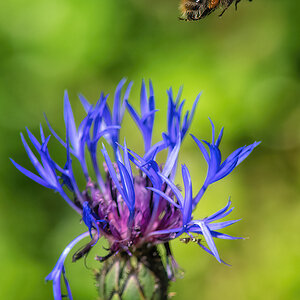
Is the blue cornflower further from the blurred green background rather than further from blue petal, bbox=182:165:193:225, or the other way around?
the blurred green background

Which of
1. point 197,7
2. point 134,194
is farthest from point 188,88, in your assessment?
point 134,194

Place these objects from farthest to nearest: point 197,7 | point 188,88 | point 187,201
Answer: point 188,88
point 197,7
point 187,201

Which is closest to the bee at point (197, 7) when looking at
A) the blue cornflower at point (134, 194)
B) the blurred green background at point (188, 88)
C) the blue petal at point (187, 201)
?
the blue cornflower at point (134, 194)

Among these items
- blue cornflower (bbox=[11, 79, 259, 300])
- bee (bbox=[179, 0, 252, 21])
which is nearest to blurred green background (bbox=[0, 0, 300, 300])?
blue cornflower (bbox=[11, 79, 259, 300])

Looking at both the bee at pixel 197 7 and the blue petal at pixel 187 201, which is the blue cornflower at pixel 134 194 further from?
the bee at pixel 197 7

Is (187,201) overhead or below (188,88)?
below

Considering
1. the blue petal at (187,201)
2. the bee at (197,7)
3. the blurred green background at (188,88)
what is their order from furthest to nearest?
the blurred green background at (188,88)
the bee at (197,7)
the blue petal at (187,201)

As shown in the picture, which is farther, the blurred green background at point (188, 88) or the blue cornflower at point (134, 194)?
the blurred green background at point (188, 88)

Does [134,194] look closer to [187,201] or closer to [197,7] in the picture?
[187,201]

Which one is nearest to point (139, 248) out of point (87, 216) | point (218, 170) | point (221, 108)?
point (87, 216)
